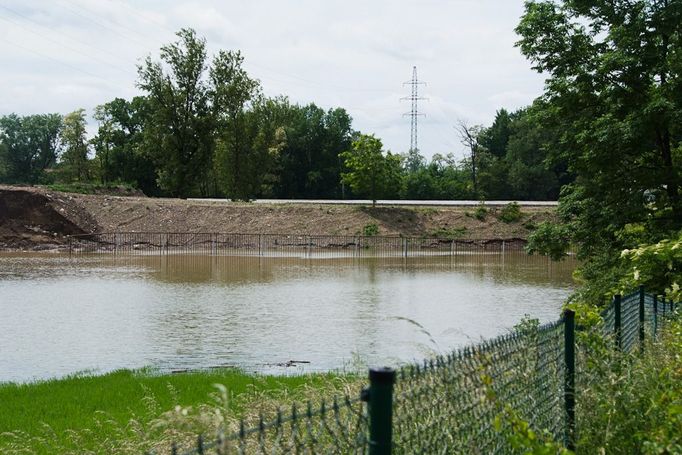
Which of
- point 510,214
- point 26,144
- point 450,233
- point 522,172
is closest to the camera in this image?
point 450,233

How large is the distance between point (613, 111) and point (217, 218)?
43663 mm

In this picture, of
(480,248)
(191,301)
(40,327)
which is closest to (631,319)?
(40,327)

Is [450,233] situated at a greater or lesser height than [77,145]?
lesser

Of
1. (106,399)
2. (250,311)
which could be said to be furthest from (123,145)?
(106,399)

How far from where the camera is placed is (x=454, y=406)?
450cm

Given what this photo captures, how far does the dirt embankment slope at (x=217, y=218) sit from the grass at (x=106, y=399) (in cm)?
4192

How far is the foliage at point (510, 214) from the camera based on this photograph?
59969mm

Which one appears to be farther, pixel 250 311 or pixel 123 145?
pixel 123 145

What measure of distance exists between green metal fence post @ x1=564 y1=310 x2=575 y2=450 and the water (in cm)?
64

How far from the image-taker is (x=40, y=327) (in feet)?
62.6

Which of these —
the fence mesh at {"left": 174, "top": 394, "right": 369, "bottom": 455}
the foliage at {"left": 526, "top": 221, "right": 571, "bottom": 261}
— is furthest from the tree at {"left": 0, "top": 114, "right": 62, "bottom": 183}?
the fence mesh at {"left": 174, "top": 394, "right": 369, "bottom": 455}

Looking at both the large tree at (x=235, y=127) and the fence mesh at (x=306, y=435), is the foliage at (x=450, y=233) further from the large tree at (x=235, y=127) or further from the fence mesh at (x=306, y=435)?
the fence mesh at (x=306, y=435)

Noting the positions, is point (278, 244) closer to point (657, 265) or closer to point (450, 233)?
point (450, 233)

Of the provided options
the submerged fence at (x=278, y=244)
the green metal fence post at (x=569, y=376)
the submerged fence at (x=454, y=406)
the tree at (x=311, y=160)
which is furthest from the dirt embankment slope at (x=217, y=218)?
the submerged fence at (x=454, y=406)
